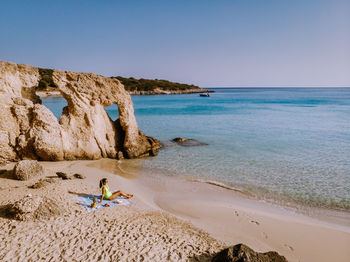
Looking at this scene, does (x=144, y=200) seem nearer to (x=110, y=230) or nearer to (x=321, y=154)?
(x=110, y=230)

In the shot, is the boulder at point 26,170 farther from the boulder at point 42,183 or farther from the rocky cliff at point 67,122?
the rocky cliff at point 67,122

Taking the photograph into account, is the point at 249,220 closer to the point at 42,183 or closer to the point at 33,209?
the point at 33,209

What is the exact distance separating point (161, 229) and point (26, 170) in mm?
6394

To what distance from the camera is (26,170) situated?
28.6 ft

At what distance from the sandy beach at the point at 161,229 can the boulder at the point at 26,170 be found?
0.27m

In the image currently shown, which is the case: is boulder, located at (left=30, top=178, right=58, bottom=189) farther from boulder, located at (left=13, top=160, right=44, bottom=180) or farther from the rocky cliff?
the rocky cliff

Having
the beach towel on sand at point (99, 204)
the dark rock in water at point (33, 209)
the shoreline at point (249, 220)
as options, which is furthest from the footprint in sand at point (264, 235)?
the dark rock in water at point (33, 209)

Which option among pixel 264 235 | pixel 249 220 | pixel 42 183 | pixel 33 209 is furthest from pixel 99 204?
pixel 264 235

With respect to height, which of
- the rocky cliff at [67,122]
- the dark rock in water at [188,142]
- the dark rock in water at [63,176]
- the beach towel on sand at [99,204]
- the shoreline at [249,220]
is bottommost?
the shoreline at [249,220]

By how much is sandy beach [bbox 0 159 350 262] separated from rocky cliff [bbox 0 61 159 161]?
2.58 m

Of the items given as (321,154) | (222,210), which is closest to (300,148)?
(321,154)

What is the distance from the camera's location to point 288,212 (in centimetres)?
802

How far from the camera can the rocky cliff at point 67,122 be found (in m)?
10.9

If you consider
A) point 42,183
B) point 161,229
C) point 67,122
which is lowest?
point 161,229
